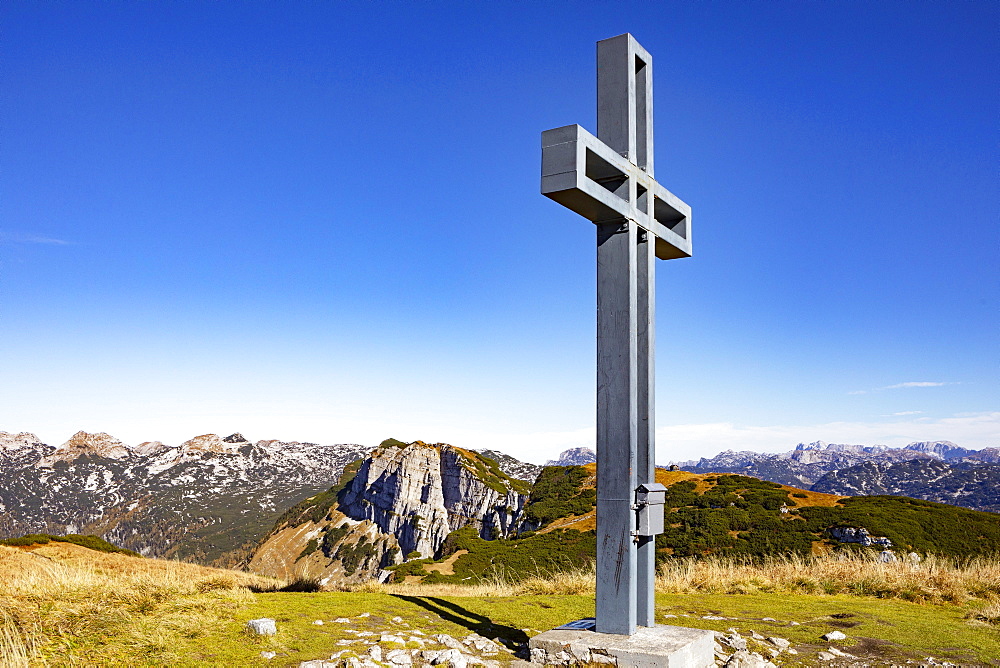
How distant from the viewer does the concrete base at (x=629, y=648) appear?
4805mm

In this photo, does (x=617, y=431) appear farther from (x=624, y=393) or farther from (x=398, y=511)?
(x=398, y=511)

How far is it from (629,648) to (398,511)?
100 metres

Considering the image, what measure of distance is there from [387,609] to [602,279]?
13.0ft

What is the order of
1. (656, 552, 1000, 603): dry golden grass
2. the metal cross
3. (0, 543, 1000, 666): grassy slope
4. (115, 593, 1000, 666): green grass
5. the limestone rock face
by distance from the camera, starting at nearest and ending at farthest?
(0, 543, 1000, 666): grassy slope, (115, 593, 1000, 666): green grass, the metal cross, (656, 552, 1000, 603): dry golden grass, the limestone rock face

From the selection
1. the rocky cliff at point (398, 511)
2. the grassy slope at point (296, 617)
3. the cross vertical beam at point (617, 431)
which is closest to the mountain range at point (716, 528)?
the grassy slope at point (296, 617)

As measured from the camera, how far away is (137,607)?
5875 mm

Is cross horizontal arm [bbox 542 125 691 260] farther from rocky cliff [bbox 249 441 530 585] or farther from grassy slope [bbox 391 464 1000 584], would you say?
rocky cliff [bbox 249 441 530 585]

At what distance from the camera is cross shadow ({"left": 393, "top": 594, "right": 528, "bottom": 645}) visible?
6.09 metres

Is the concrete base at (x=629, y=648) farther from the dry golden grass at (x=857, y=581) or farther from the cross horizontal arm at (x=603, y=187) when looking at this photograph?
the dry golden grass at (x=857, y=581)

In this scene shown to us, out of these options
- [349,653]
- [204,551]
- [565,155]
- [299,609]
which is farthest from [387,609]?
[204,551]

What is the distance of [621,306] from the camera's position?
558cm

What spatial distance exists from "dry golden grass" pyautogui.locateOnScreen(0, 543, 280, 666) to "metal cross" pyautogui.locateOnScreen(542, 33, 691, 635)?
333 cm

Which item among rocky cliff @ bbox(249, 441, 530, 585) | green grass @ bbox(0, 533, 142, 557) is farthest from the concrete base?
rocky cliff @ bbox(249, 441, 530, 585)

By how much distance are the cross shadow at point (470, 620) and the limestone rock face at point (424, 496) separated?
70.5m
